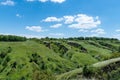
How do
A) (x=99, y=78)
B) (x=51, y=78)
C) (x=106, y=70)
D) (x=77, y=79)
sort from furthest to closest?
1. (x=51, y=78)
2. (x=106, y=70)
3. (x=99, y=78)
4. (x=77, y=79)

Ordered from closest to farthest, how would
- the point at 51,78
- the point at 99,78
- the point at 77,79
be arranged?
the point at 77,79, the point at 99,78, the point at 51,78

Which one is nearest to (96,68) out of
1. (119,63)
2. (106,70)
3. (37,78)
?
(106,70)

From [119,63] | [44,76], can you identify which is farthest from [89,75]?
[44,76]

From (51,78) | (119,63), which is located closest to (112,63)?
(119,63)

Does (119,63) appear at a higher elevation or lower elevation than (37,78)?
higher

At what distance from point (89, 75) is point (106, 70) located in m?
7.62

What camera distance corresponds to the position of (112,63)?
299 feet

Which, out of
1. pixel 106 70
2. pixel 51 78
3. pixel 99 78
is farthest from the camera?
pixel 51 78

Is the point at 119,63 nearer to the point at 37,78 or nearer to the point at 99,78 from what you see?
the point at 99,78

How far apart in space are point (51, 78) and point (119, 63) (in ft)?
74.1

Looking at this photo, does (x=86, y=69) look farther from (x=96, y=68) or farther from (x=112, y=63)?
(x=112, y=63)

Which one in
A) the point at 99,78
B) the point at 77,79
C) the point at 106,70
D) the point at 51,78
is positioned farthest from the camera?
the point at 51,78

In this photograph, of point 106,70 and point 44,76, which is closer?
point 106,70

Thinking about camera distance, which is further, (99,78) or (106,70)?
(106,70)
